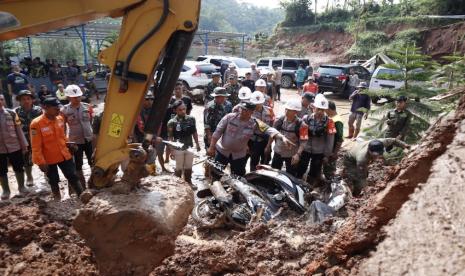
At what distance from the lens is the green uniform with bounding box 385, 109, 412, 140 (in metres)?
5.93

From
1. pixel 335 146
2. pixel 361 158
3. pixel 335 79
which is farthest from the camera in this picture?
pixel 335 79

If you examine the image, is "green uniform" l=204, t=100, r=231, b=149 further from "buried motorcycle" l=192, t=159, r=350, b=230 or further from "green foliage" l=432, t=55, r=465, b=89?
"green foliage" l=432, t=55, r=465, b=89

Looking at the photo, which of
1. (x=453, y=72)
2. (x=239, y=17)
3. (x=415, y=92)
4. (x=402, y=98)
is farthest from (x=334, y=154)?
(x=239, y=17)

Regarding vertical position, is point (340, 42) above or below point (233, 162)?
above

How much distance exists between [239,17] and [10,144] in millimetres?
116874

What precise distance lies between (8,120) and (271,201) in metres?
4.06

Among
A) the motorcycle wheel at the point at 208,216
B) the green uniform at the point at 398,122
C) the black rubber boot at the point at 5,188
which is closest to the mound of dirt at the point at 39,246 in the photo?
the motorcycle wheel at the point at 208,216

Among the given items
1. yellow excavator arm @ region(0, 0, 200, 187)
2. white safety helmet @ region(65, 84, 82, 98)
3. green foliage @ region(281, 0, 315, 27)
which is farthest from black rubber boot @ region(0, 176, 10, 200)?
green foliage @ region(281, 0, 315, 27)

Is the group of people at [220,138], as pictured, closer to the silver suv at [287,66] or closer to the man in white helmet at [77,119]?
the man in white helmet at [77,119]

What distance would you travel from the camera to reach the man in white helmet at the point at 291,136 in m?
5.72

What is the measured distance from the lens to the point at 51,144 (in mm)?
5176

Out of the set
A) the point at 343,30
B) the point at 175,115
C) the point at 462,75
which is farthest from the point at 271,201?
the point at 343,30

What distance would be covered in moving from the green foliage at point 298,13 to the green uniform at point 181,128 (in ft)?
116

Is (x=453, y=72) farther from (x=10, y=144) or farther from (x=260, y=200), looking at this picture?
(x=10, y=144)
